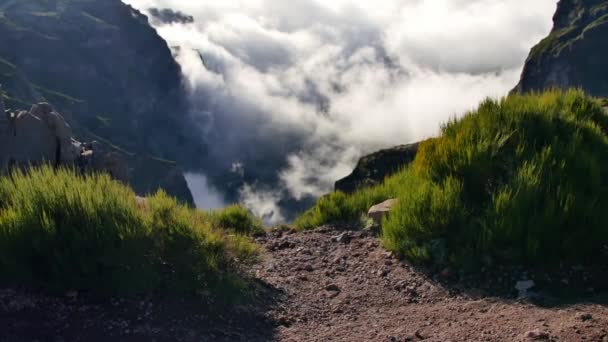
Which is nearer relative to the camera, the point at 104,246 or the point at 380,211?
the point at 104,246

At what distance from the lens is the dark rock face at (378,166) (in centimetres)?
1677

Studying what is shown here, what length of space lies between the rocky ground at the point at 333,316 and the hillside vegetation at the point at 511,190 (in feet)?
2.00

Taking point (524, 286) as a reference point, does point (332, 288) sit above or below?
above

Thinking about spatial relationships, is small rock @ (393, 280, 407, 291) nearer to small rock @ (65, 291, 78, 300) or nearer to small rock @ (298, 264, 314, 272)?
small rock @ (298, 264, 314, 272)

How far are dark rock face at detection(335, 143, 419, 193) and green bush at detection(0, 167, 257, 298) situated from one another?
9268mm

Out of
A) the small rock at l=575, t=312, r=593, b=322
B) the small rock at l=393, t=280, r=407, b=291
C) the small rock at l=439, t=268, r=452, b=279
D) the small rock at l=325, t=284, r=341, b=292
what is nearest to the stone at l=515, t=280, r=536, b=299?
the small rock at l=439, t=268, r=452, b=279

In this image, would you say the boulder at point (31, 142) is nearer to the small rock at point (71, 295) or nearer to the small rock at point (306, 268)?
the small rock at point (306, 268)

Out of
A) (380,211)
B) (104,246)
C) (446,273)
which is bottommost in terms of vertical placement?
(446,273)

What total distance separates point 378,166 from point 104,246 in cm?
1135

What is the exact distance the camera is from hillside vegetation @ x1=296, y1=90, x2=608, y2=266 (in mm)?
7734

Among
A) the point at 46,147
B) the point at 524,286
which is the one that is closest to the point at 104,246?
the point at 524,286

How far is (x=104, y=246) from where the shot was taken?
688 centimetres

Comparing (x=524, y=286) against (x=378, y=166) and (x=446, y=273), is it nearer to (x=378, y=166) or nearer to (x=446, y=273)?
(x=446, y=273)

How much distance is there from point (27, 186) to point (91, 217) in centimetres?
110
